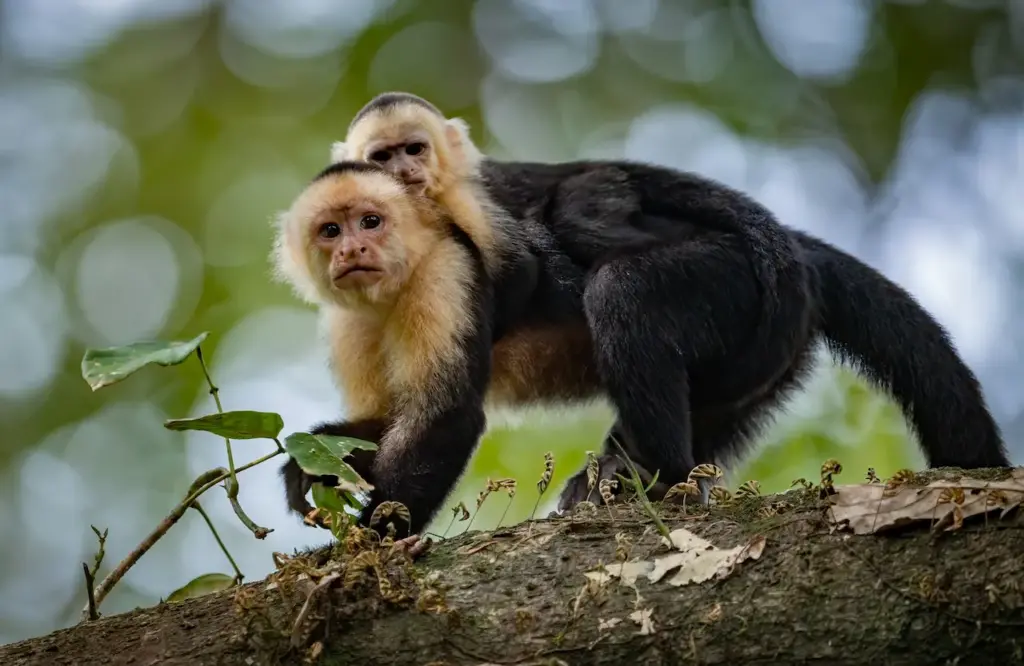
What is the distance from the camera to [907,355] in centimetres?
348

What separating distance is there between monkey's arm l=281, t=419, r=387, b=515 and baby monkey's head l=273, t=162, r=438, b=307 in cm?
42

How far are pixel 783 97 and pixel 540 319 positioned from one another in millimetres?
5048

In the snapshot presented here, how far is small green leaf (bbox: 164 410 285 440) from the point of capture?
2578mm

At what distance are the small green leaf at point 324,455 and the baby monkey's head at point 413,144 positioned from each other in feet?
5.06

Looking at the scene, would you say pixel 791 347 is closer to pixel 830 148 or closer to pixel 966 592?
pixel 966 592

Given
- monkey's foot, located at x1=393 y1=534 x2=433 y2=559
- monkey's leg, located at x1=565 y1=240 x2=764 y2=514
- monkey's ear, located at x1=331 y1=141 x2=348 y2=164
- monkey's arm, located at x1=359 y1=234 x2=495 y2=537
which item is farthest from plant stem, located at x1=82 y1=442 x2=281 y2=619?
monkey's ear, located at x1=331 y1=141 x2=348 y2=164

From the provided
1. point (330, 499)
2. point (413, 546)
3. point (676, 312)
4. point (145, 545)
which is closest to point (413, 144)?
point (676, 312)

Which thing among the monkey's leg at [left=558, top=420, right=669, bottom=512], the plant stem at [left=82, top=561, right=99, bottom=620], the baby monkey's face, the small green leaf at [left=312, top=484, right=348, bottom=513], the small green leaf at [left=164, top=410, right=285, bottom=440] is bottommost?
the plant stem at [left=82, top=561, right=99, bottom=620]

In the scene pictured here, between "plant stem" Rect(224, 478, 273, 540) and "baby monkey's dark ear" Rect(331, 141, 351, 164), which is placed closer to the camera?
"plant stem" Rect(224, 478, 273, 540)

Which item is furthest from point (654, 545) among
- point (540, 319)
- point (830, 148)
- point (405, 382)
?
point (830, 148)

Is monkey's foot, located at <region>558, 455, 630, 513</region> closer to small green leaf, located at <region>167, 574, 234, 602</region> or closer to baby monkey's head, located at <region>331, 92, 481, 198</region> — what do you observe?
small green leaf, located at <region>167, 574, 234, 602</region>

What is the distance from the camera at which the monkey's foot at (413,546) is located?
232 centimetres

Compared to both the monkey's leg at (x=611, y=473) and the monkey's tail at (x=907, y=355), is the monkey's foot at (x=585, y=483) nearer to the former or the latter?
the monkey's leg at (x=611, y=473)

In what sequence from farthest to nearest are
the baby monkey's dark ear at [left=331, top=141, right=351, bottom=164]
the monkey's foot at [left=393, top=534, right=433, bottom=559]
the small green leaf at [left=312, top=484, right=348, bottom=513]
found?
the baby monkey's dark ear at [left=331, top=141, right=351, bottom=164]
the small green leaf at [left=312, top=484, right=348, bottom=513]
the monkey's foot at [left=393, top=534, right=433, bottom=559]
